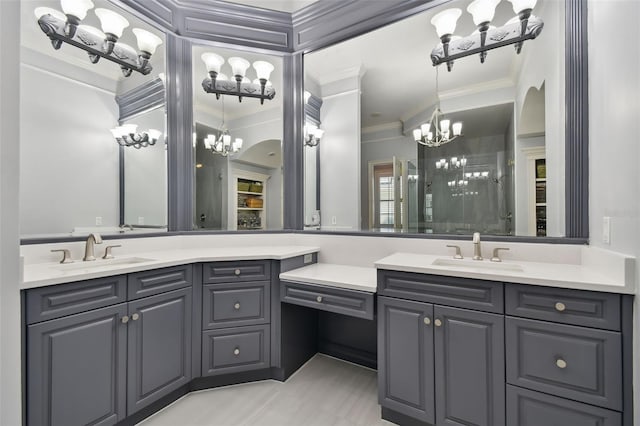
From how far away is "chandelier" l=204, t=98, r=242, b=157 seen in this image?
2.62 meters

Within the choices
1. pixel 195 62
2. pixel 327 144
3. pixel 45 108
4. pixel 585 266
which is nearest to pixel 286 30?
pixel 195 62

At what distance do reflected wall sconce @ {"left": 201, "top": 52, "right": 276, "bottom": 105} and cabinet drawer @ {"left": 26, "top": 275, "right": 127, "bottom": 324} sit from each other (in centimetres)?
181

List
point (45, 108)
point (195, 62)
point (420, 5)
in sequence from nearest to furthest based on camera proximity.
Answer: point (45, 108)
point (420, 5)
point (195, 62)

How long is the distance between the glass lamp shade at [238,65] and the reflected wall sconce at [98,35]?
59 centimetres

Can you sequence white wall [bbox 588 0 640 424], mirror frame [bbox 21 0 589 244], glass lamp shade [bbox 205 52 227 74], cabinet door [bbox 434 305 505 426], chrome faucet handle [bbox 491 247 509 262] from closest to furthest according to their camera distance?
white wall [bbox 588 0 640 424] → cabinet door [bbox 434 305 505 426] → chrome faucet handle [bbox 491 247 509 262] → mirror frame [bbox 21 0 589 244] → glass lamp shade [bbox 205 52 227 74]

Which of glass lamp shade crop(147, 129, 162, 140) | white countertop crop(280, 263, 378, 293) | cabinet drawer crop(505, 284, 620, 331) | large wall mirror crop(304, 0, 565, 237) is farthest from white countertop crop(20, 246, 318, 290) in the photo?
cabinet drawer crop(505, 284, 620, 331)

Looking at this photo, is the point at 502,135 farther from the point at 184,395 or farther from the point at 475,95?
the point at 184,395

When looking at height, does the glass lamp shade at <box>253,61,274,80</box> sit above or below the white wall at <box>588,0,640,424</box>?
above

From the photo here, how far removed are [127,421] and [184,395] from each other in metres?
0.39

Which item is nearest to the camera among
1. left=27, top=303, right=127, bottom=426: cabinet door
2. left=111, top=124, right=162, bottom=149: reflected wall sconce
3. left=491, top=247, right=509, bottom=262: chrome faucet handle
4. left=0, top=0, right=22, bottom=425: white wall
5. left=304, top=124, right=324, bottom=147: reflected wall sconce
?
left=0, top=0, right=22, bottom=425: white wall

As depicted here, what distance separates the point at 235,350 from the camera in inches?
82.5

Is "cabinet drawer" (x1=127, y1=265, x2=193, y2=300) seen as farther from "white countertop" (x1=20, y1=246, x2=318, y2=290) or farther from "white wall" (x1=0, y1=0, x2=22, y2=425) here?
"white wall" (x1=0, y1=0, x2=22, y2=425)

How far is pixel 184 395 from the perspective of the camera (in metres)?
2.01

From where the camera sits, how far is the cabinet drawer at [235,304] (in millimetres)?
2053
